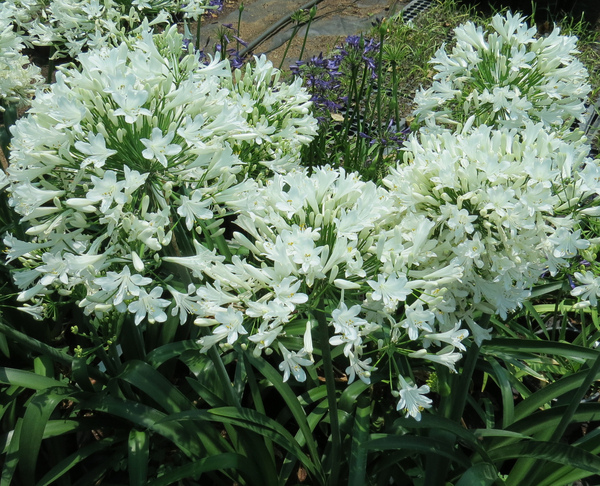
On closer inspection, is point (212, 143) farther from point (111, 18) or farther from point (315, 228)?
point (111, 18)

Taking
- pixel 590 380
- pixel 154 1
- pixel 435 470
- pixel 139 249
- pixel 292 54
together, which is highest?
pixel 292 54

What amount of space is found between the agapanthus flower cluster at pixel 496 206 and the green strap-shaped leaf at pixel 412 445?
59 centimetres

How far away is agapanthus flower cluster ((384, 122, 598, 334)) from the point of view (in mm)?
1740

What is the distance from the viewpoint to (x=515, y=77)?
2512mm

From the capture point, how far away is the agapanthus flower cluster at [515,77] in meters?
2.45

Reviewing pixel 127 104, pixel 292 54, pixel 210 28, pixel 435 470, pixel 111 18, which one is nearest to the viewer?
pixel 127 104

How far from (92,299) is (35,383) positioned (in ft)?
3.33

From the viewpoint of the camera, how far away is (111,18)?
3.16m

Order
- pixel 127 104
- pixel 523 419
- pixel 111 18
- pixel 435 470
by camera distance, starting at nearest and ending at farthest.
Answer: pixel 127 104 → pixel 435 470 → pixel 523 419 → pixel 111 18

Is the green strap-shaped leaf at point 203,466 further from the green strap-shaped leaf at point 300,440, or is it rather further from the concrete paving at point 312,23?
the concrete paving at point 312,23

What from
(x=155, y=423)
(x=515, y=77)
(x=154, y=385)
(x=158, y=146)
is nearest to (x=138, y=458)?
(x=155, y=423)

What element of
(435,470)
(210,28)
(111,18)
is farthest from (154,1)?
(210,28)

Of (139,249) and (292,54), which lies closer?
(139,249)

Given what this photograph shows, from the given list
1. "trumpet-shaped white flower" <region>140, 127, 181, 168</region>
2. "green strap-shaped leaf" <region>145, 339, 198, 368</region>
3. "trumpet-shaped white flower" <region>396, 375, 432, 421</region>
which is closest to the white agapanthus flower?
"trumpet-shaped white flower" <region>396, 375, 432, 421</region>
